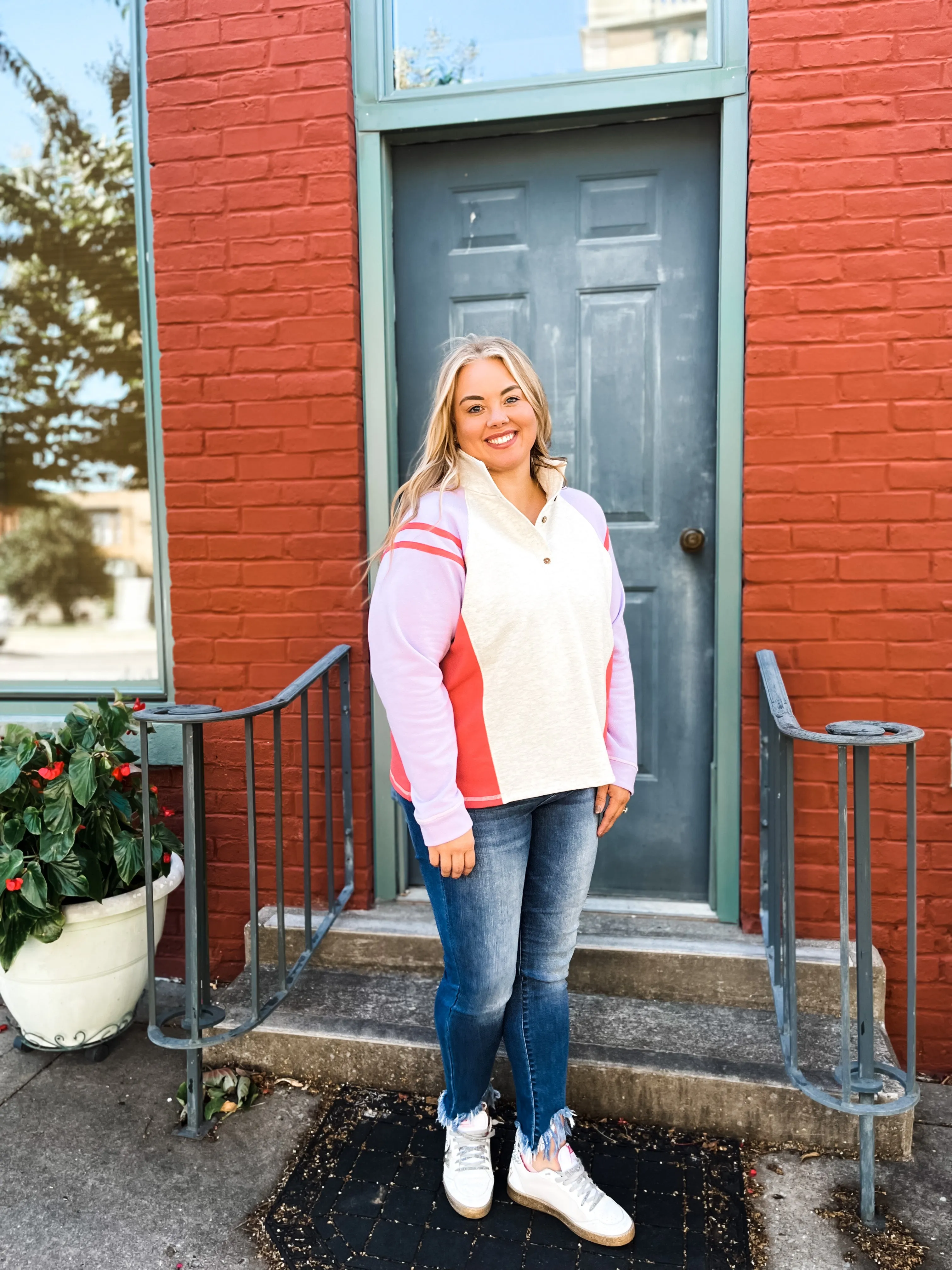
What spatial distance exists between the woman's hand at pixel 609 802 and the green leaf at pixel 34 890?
1475 mm

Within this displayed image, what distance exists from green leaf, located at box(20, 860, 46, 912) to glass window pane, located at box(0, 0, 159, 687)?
37.3 inches

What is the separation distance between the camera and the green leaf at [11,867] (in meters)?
2.44

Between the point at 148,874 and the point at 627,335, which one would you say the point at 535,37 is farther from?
the point at 148,874

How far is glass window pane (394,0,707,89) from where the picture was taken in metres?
2.77

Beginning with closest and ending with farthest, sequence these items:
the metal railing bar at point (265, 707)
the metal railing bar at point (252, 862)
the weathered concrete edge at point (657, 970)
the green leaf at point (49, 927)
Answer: the metal railing bar at point (265, 707) → the metal railing bar at point (252, 862) → the green leaf at point (49, 927) → the weathered concrete edge at point (657, 970)

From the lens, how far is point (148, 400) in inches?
125

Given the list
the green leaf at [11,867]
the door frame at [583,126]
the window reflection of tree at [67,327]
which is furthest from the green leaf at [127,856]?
the window reflection of tree at [67,327]

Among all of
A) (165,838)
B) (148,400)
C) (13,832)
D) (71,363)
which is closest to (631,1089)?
(165,838)

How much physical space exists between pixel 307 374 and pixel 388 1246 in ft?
7.60

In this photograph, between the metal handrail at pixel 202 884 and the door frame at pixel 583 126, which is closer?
the metal handrail at pixel 202 884

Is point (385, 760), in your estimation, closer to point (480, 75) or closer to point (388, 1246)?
point (388, 1246)

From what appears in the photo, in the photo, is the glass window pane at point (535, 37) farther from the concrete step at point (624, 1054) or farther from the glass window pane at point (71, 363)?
the concrete step at point (624, 1054)

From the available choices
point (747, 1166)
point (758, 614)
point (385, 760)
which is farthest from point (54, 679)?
point (747, 1166)

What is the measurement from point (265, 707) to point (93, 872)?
2.41 feet
